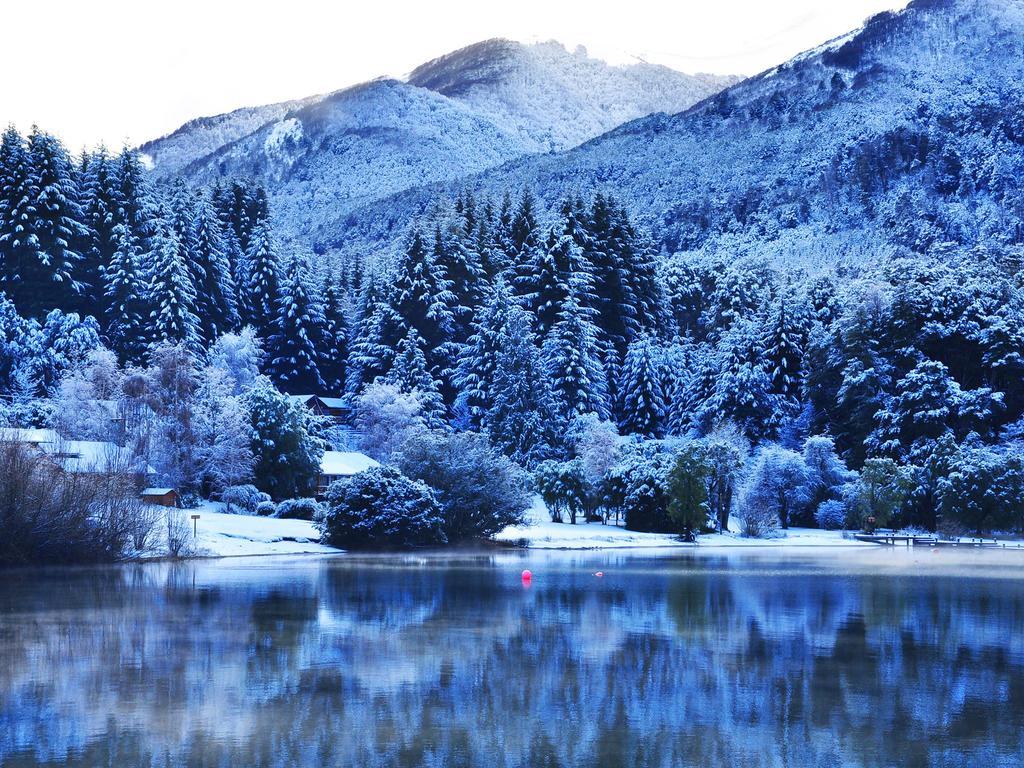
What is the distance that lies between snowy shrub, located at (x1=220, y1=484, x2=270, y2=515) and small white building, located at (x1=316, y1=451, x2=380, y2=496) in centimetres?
783

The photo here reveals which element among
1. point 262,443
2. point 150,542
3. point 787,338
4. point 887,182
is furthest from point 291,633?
point 887,182

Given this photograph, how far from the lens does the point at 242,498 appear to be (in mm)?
59094

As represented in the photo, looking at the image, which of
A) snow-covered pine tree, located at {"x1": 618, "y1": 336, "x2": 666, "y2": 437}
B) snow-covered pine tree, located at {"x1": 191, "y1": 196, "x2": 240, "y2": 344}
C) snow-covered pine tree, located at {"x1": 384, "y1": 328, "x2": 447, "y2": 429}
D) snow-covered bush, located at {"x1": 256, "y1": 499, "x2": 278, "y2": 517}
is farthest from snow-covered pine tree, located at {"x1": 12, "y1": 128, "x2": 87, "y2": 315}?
snow-covered pine tree, located at {"x1": 618, "y1": 336, "x2": 666, "y2": 437}

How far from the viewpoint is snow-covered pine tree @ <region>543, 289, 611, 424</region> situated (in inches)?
3295

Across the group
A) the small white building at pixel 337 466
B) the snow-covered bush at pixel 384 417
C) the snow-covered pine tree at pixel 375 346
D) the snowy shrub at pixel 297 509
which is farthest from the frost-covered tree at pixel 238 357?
the snowy shrub at pixel 297 509

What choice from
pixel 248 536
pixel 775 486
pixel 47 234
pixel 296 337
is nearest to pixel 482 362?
pixel 296 337

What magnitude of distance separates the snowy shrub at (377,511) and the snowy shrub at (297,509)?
730 cm

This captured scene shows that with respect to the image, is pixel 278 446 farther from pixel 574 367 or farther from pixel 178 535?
pixel 574 367

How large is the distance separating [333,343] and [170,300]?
60.1 ft

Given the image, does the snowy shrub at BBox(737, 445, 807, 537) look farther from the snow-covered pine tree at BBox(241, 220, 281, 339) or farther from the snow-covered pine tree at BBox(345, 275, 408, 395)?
the snow-covered pine tree at BBox(241, 220, 281, 339)

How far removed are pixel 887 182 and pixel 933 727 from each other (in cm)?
18109

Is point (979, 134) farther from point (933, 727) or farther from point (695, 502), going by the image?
point (933, 727)

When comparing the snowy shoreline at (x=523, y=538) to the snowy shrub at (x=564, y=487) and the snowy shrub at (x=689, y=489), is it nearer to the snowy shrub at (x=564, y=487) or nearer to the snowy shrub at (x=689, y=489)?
the snowy shrub at (x=564, y=487)

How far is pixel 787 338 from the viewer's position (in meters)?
88.5
